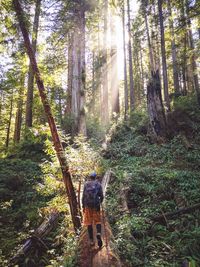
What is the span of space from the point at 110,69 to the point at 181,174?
752 inches

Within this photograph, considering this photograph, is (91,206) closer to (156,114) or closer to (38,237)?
(38,237)

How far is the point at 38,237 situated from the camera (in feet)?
26.5

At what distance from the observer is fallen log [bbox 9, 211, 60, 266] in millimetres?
7275

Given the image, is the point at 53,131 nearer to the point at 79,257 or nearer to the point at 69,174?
the point at 69,174

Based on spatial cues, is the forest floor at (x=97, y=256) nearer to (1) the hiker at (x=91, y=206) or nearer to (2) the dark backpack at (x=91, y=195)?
(1) the hiker at (x=91, y=206)

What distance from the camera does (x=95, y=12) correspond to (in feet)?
58.1

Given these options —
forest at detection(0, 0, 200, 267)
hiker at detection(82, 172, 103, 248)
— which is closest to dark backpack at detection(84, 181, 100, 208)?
hiker at detection(82, 172, 103, 248)

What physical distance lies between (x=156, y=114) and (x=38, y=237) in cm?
986

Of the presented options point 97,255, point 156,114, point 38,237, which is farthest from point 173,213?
point 156,114

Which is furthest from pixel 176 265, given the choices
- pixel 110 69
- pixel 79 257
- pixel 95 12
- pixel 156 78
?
pixel 110 69

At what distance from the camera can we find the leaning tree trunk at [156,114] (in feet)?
49.6

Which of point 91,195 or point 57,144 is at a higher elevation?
point 57,144

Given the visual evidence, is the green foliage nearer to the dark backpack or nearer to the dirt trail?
the dirt trail

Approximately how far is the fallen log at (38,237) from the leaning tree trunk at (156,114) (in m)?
8.19
